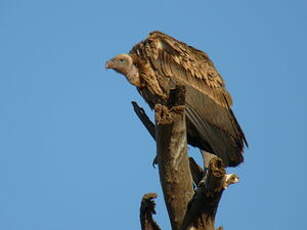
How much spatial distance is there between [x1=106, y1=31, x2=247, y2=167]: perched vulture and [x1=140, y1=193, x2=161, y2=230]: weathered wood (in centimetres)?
378

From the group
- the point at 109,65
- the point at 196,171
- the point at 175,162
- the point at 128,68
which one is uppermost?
the point at 109,65

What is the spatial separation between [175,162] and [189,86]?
15.3 feet

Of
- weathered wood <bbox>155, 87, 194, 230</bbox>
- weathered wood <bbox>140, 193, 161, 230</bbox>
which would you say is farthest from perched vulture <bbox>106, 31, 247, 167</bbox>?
weathered wood <bbox>140, 193, 161, 230</bbox>

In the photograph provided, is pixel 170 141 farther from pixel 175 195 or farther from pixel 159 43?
pixel 159 43

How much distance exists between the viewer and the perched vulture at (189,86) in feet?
37.3

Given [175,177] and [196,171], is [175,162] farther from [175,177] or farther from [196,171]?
[196,171]

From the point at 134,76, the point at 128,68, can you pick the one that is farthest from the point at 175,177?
the point at 128,68

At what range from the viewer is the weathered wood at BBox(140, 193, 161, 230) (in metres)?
7.39

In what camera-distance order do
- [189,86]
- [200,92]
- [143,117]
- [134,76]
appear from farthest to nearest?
[200,92] → [189,86] → [134,76] → [143,117]

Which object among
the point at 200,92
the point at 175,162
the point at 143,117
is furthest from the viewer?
the point at 200,92

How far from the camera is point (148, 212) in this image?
7.43 metres

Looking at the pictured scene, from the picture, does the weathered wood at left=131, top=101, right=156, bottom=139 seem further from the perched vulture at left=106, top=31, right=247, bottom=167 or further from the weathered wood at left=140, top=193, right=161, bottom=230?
the weathered wood at left=140, top=193, right=161, bottom=230

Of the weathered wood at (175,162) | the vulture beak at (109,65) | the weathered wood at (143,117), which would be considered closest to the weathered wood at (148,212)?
the weathered wood at (175,162)

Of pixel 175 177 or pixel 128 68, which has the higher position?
pixel 128 68
